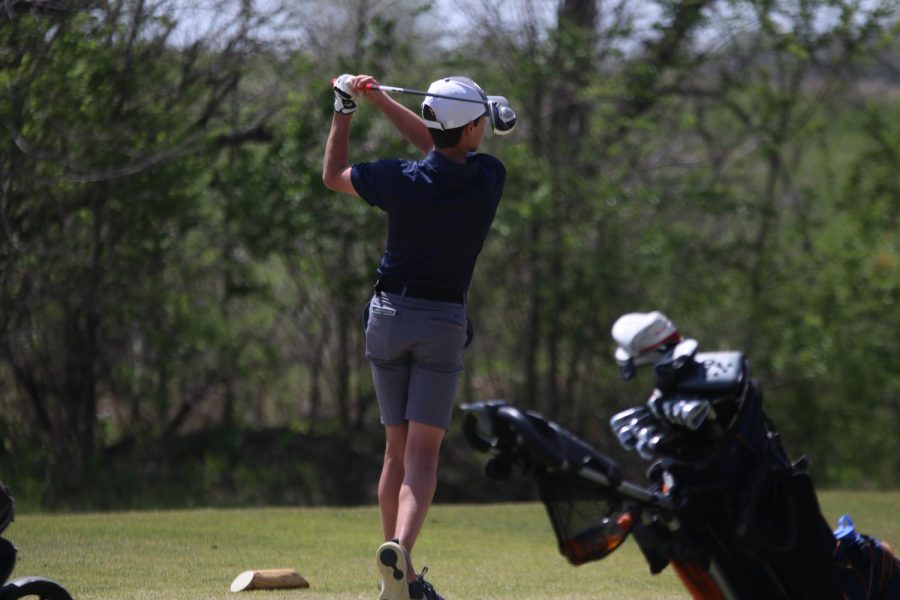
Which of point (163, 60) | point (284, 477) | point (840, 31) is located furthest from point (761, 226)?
point (163, 60)

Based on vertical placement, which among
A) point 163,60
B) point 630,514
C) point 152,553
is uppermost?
point 163,60

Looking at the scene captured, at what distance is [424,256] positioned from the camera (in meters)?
5.47

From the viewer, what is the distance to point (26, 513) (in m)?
9.48

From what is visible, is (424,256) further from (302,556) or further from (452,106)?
(302,556)

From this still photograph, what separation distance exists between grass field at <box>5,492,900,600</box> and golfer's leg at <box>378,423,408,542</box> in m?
0.40

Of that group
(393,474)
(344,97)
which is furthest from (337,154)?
(393,474)

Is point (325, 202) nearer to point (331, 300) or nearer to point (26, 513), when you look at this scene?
point (331, 300)

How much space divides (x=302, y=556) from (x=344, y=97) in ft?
8.26

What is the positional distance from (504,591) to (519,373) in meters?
7.72

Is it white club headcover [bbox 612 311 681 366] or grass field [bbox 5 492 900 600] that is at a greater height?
white club headcover [bbox 612 311 681 366]

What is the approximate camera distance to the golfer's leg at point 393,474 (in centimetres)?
567

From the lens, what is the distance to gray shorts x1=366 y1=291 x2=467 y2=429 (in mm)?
5480

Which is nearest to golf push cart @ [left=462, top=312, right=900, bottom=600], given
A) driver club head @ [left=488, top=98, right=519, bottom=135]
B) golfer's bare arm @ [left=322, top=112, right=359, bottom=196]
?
driver club head @ [left=488, top=98, right=519, bottom=135]

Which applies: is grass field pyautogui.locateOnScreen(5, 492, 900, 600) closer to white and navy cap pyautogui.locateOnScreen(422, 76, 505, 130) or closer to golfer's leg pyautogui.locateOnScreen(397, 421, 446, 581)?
golfer's leg pyautogui.locateOnScreen(397, 421, 446, 581)
